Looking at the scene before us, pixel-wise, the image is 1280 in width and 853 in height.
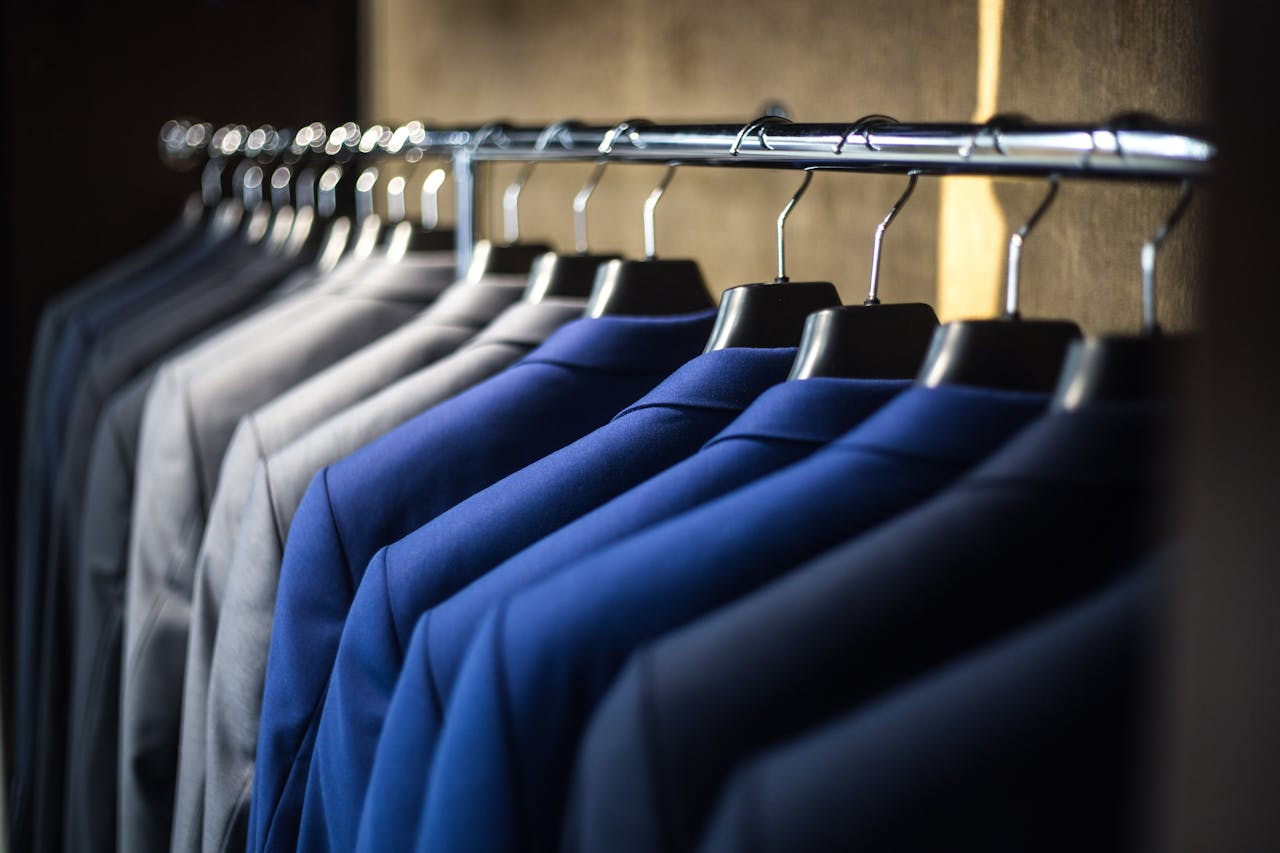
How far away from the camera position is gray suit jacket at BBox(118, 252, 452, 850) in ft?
3.31

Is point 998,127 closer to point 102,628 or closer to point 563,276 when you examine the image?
point 563,276

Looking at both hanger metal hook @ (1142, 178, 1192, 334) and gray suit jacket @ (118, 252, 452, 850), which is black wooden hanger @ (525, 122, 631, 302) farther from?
hanger metal hook @ (1142, 178, 1192, 334)

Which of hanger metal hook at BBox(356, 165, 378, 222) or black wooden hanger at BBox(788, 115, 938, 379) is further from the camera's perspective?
hanger metal hook at BBox(356, 165, 378, 222)

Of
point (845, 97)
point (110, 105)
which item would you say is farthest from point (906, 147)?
point (110, 105)

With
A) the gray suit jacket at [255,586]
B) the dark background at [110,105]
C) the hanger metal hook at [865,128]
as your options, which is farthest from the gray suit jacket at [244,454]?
the dark background at [110,105]

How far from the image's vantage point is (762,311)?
2.47ft

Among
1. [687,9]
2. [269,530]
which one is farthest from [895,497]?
[687,9]

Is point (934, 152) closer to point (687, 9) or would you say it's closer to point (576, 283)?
point (576, 283)

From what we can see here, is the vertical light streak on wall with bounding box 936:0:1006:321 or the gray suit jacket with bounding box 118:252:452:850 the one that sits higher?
the vertical light streak on wall with bounding box 936:0:1006:321

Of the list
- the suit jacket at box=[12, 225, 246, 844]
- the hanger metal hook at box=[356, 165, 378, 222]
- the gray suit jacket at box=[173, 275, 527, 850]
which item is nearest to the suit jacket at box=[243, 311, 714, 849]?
the gray suit jacket at box=[173, 275, 527, 850]

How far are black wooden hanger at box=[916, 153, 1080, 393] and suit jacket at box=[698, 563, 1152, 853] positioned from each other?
20 centimetres

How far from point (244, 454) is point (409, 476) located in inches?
8.2

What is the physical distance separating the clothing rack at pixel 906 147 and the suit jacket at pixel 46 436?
2.52 feet

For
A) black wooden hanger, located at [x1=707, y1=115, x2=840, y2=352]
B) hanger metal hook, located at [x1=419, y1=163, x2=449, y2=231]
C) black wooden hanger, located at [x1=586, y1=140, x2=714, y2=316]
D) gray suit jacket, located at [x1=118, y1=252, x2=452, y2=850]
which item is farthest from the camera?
hanger metal hook, located at [x1=419, y1=163, x2=449, y2=231]
